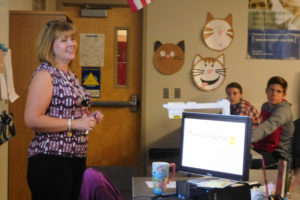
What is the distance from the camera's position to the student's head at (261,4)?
4582 millimetres

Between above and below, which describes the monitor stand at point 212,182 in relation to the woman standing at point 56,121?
below

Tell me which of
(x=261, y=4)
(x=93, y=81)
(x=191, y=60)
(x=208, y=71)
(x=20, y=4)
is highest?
(x=261, y=4)

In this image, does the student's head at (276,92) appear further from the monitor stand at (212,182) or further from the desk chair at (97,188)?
the desk chair at (97,188)

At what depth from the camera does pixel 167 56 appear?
4.59m

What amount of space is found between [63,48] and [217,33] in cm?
278

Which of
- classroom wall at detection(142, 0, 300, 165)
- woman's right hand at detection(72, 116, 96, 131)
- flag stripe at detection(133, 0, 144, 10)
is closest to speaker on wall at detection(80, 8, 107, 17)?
classroom wall at detection(142, 0, 300, 165)

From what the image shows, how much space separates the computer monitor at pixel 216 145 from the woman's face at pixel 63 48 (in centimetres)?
64

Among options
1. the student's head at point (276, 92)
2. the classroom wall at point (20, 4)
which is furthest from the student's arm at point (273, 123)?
the classroom wall at point (20, 4)

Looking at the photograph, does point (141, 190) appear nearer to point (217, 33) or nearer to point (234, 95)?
point (234, 95)

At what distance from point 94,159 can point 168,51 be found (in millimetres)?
1459

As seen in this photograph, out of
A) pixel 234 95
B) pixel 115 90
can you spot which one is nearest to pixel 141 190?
pixel 234 95

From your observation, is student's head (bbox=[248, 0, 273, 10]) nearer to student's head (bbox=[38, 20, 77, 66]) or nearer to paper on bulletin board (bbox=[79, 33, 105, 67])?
paper on bulletin board (bbox=[79, 33, 105, 67])

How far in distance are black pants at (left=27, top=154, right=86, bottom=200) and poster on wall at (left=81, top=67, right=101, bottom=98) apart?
276 centimetres

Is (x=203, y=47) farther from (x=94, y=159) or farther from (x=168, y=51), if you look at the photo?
(x=94, y=159)
